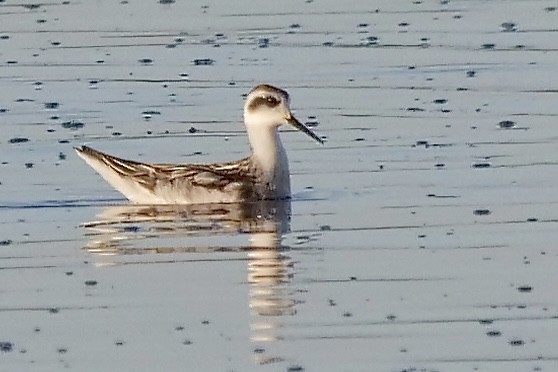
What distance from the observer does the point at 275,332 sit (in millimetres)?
13578

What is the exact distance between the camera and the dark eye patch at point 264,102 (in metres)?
19.8

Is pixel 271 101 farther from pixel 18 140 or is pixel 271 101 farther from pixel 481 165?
pixel 18 140

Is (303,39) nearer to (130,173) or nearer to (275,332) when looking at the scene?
(130,173)

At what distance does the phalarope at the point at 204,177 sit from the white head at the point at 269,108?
0.11m

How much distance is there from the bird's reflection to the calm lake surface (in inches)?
1.2

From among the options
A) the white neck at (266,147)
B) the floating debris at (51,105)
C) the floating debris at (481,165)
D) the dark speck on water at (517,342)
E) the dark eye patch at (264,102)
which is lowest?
the dark speck on water at (517,342)

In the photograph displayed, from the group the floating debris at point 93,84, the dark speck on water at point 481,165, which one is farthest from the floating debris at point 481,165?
the floating debris at point 93,84

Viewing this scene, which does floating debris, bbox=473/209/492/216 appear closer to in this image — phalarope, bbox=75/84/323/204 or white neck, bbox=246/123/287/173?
phalarope, bbox=75/84/323/204

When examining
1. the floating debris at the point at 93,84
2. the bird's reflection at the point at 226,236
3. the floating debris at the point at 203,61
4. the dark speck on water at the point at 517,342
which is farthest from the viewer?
the floating debris at the point at 203,61

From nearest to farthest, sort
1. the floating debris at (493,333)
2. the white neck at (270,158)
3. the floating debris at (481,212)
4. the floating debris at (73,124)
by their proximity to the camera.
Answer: the floating debris at (493,333) < the floating debris at (481,212) < the white neck at (270,158) < the floating debris at (73,124)

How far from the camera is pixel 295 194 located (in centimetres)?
1919

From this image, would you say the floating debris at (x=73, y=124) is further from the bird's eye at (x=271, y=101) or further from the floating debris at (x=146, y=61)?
the floating debris at (x=146, y=61)

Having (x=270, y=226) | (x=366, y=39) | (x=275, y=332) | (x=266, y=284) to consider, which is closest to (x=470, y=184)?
(x=270, y=226)

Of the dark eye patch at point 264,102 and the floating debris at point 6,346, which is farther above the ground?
the dark eye patch at point 264,102
